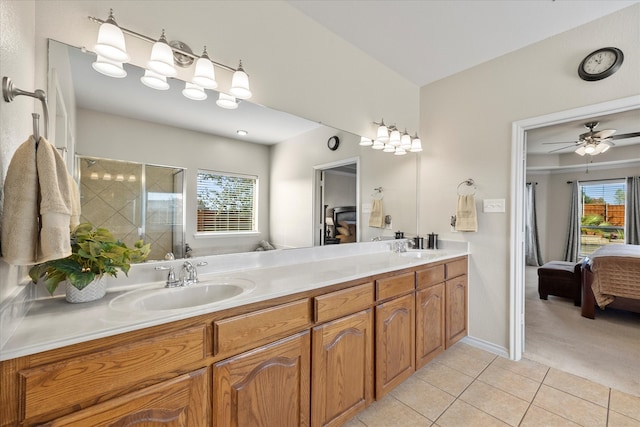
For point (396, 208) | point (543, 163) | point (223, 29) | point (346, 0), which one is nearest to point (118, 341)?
point (223, 29)

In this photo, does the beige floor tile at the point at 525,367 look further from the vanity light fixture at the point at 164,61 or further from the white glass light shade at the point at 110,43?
the white glass light shade at the point at 110,43

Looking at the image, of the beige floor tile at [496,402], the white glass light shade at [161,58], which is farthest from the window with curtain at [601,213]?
the white glass light shade at [161,58]

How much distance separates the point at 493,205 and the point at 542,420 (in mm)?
1557

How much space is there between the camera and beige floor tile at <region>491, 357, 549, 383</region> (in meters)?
2.12

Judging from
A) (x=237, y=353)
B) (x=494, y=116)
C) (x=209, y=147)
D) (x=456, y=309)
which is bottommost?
(x=456, y=309)

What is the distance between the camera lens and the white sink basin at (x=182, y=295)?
3.67 feet

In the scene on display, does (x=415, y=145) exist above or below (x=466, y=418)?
above

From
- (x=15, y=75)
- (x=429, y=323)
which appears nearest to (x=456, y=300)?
(x=429, y=323)

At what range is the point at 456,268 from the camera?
8.05 ft

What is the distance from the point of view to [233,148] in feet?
5.74

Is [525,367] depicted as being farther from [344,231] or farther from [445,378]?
[344,231]

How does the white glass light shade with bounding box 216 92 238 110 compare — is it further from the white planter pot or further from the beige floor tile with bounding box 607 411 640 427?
the beige floor tile with bounding box 607 411 640 427

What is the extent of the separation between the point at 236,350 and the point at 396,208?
2153 millimetres

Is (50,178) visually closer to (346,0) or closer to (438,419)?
(346,0)
